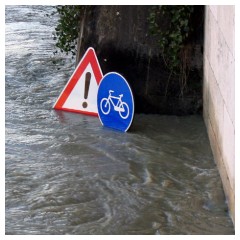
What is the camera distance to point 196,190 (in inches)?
274

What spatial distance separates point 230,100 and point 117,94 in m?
2.63

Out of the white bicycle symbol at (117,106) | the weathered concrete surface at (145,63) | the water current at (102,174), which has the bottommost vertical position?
the water current at (102,174)

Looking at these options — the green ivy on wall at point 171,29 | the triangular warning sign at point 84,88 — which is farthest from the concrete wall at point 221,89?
the triangular warning sign at point 84,88

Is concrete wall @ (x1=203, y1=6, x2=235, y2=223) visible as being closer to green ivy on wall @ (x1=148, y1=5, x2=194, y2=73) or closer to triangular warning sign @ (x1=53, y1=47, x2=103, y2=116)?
green ivy on wall @ (x1=148, y1=5, x2=194, y2=73)

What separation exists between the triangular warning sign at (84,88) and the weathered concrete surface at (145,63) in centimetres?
40

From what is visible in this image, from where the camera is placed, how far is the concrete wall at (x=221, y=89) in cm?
625

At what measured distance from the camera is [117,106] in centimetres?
877

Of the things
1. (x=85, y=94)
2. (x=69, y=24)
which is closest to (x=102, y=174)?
(x=85, y=94)

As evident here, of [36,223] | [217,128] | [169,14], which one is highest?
[169,14]

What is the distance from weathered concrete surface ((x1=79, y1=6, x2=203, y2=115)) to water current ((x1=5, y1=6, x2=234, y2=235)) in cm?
19

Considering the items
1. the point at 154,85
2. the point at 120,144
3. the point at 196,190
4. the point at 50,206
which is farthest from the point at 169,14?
the point at 50,206

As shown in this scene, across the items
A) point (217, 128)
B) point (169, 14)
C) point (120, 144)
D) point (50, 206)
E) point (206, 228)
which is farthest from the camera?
point (169, 14)

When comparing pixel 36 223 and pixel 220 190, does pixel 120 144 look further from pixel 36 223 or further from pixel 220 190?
pixel 36 223

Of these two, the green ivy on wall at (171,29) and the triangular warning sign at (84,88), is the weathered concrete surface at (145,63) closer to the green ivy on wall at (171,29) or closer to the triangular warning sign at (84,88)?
the green ivy on wall at (171,29)
